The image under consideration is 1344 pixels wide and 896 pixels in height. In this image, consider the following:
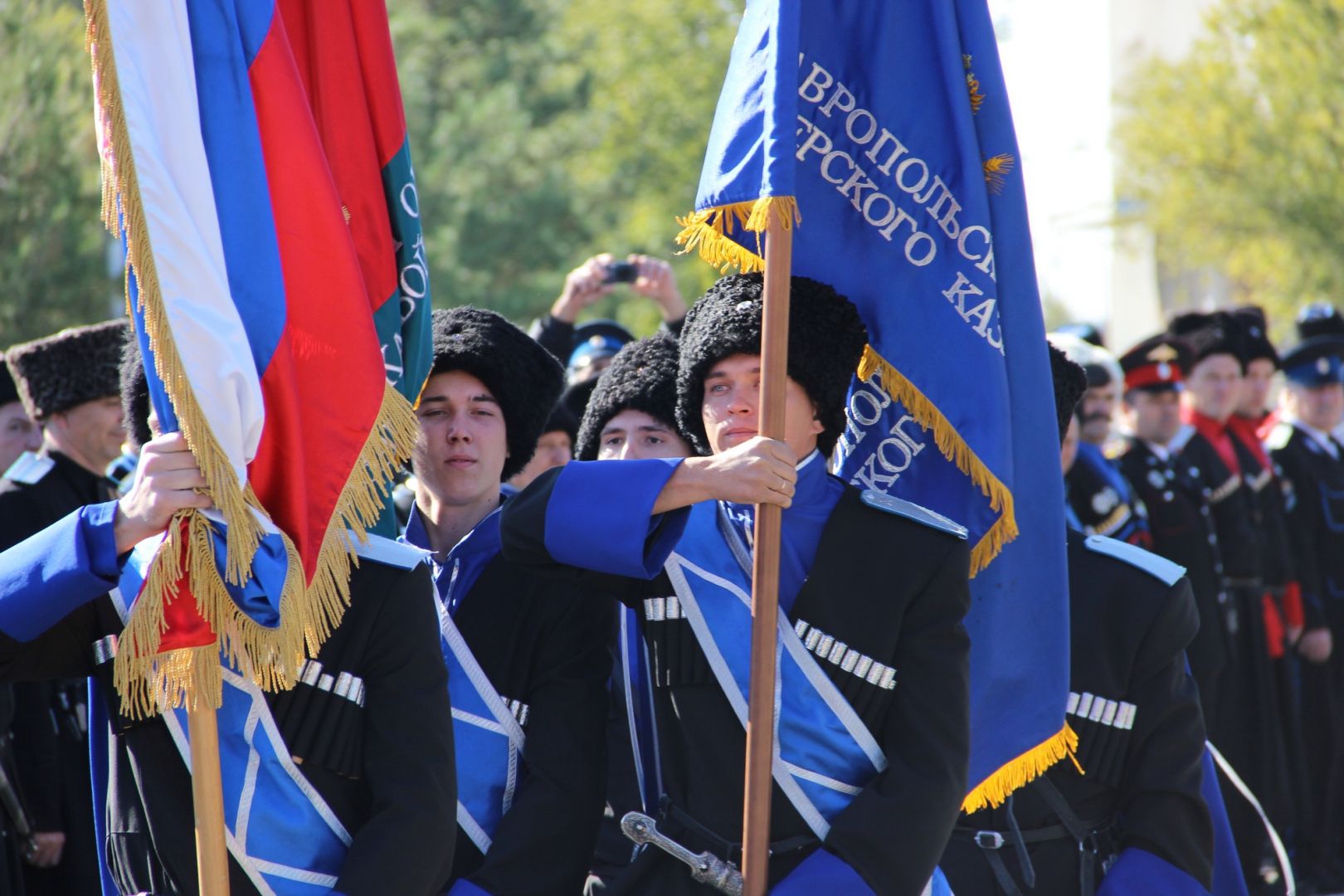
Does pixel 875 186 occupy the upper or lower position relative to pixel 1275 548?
upper

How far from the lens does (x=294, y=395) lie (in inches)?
117

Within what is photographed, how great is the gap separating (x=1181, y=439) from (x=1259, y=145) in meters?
8.76

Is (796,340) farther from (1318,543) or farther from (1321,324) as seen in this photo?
(1321,324)

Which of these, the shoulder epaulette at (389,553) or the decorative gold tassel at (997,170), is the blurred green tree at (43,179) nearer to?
the shoulder epaulette at (389,553)

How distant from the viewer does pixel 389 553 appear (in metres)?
3.15

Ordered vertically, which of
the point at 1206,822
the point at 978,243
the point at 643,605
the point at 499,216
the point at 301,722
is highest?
the point at 499,216

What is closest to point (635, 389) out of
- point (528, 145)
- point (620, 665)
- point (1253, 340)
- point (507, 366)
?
point (507, 366)

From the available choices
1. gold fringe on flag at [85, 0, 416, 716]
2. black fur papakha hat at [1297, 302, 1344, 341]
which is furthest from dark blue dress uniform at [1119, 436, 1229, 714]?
gold fringe on flag at [85, 0, 416, 716]

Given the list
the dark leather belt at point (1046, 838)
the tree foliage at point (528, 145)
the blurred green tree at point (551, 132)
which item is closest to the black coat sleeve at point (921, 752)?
the dark leather belt at point (1046, 838)

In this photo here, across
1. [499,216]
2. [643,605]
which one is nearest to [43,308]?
[499,216]

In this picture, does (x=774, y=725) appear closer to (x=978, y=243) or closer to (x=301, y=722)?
(x=301, y=722)

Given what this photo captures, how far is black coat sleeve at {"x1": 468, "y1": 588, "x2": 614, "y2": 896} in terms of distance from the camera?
129 inches

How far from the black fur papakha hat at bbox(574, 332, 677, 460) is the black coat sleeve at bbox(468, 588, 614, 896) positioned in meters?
1.02

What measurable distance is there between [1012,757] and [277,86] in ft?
6.56
